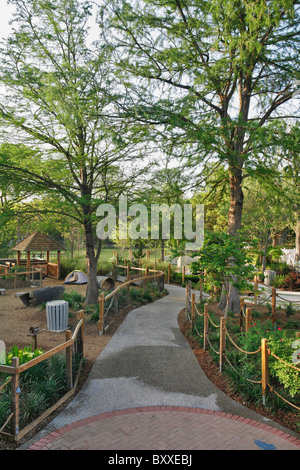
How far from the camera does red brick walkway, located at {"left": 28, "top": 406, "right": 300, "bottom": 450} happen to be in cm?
434

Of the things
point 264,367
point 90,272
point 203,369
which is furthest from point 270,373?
point 90,272

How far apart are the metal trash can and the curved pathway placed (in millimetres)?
2613

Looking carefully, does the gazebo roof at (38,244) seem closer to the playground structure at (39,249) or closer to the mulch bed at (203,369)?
the playground structure at (39,249)

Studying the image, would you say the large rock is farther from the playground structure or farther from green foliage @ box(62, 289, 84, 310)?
the playground structure

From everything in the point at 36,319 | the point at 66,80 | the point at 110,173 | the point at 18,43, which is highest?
the point at 18,43

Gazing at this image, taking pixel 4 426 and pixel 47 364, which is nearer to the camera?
pixel 4 426

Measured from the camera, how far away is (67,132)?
39.5ft

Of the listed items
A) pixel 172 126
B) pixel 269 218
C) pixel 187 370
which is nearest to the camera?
pixel 187 370

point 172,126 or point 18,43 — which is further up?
point 18,43

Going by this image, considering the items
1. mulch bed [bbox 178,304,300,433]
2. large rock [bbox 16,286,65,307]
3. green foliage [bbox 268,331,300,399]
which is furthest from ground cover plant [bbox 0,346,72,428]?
large rock [bbox 16,286,65,307]

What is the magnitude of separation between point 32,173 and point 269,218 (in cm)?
1565

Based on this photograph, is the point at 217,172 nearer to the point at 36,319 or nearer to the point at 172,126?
the point at 172,126

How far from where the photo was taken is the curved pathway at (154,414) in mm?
4430

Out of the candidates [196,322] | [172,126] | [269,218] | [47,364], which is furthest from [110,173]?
[269,218]
